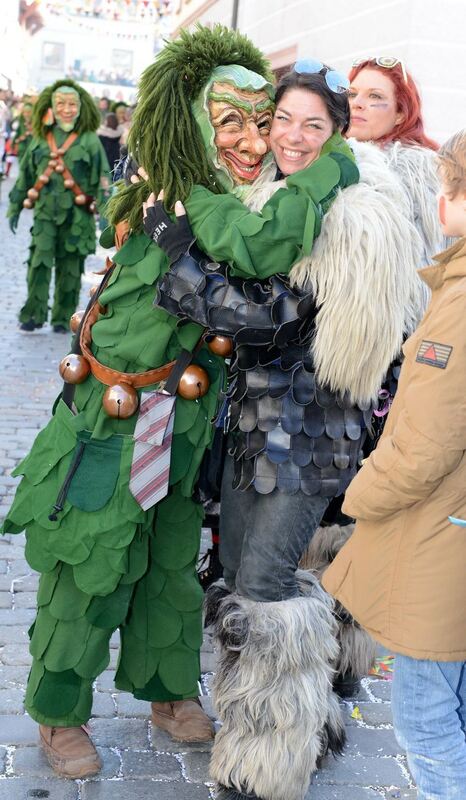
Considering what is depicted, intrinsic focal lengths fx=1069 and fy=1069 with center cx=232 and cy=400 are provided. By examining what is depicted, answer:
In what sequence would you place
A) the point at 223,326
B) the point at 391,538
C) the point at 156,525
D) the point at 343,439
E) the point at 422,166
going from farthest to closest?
the point at 422,166 < the point at 156,525 < the point at 343,439 < the point at 223,326 < the point at 391,538

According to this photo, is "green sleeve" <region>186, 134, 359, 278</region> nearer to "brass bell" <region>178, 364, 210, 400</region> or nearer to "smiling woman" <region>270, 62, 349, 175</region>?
"smiling woman" <region>270, 62, 349, 175</region>

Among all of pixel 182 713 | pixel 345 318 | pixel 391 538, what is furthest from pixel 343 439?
pixel 182 713

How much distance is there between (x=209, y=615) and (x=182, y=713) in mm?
454

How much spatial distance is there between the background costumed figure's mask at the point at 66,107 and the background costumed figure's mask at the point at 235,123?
20.7ft

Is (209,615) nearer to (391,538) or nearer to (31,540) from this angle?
(31,540)

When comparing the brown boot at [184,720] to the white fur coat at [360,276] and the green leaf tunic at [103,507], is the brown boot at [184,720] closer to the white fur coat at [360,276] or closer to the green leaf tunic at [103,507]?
the green leaf tunic at [103,507]

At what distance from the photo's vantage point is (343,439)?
2.75 meters

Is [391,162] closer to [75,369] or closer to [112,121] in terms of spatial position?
[75,369]

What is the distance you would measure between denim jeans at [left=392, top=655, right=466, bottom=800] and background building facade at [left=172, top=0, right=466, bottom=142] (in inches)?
198

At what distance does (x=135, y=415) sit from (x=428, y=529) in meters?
0.94

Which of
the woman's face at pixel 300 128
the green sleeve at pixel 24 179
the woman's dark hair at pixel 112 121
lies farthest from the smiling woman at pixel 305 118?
the woman's dark hair at pixel 112 121

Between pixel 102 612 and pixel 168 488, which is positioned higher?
pixel 168 488

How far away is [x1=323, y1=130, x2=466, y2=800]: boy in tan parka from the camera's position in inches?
80.1

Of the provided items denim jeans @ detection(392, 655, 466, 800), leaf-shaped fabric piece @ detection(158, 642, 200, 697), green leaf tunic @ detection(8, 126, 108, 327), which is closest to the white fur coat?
denim jeans @ detection(392, 655, 466, 800)
